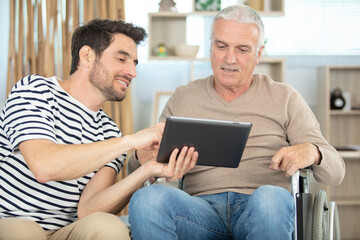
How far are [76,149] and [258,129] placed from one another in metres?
0.84

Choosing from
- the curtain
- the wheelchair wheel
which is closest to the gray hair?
the wheelchair wheel

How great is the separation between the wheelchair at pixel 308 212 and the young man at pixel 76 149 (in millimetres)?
393

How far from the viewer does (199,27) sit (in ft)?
13.1

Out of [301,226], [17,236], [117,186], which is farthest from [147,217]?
[301,226]

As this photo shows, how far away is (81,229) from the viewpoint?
1.60 meters

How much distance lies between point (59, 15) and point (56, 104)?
2098mm

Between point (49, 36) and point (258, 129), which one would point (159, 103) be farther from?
point (258, 129)

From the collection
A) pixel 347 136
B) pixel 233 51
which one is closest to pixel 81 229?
pixel 233 51

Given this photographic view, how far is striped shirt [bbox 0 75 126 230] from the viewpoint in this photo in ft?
5.53

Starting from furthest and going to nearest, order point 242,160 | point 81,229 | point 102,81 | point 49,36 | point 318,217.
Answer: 1. point 49,36
2. point 242,160
3. point 102,81
4. point 318,217
5. point 81,229

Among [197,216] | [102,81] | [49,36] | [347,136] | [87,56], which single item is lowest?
[347,136]

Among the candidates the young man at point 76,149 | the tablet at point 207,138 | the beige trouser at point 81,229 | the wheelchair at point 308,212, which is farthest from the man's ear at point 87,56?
the wheelchair at point 308,212

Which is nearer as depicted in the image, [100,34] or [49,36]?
[100,34]

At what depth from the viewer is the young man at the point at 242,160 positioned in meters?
1.61
